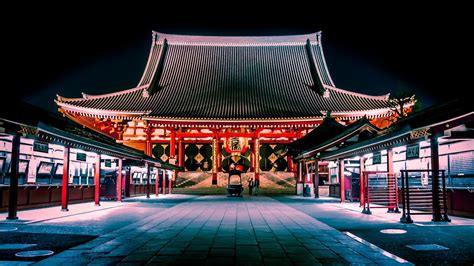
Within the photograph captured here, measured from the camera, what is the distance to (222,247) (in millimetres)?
6434

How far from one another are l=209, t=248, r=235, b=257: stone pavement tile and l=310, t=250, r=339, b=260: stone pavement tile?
1.22 meters

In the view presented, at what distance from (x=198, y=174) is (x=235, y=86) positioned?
8.81 meters

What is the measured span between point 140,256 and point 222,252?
1.20 m

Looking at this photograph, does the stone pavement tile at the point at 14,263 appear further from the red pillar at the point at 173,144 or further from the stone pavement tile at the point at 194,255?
the red pillar at the point at 173,144

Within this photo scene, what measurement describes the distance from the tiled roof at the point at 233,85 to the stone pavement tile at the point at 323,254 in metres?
23.5

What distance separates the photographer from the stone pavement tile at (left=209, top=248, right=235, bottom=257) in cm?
577

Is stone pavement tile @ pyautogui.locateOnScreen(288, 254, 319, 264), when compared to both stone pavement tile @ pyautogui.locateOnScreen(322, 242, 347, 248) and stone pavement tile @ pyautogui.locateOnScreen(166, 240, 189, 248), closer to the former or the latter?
stone pavement tile @ pyautogui.locateOnScreen(322, 242, 347, 248)

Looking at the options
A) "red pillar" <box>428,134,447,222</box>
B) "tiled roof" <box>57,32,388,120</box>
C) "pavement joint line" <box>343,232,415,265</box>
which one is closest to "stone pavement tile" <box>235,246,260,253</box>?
"pavement joint line" <box>343,232,415,265</box>

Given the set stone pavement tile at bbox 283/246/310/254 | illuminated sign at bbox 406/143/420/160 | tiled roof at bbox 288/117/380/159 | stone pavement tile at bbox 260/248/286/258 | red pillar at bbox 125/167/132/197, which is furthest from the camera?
red pillar at bbox 125/167/132/197

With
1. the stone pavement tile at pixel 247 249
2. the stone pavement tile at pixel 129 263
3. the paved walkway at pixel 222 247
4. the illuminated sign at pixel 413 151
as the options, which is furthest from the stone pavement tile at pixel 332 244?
the illuminated sign at pixel 413 151

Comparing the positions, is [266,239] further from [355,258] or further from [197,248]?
[355,258]

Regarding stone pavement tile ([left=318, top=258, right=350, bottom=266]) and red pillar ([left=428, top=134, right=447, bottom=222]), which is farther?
red pillar ([left=428, top=134, right=447, bottom=222])

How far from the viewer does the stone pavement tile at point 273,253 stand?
5734 millimetres

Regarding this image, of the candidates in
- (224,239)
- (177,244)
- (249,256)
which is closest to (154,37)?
(224,239)
